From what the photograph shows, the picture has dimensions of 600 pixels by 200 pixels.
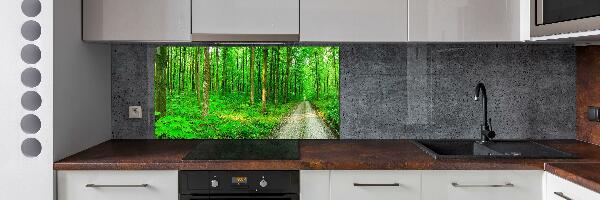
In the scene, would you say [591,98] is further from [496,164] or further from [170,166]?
[170,166]

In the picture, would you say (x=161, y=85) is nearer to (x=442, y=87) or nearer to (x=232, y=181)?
(x=232, y=181)

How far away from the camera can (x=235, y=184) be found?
2383mm

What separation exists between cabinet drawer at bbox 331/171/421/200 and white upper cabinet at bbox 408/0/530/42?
680 millimetres

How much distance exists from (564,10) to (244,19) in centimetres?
136

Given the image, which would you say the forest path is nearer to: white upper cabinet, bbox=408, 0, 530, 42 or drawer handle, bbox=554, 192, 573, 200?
white upper cabinet, bbox=408, 0, 530, 42

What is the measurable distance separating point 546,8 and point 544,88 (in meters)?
0.73

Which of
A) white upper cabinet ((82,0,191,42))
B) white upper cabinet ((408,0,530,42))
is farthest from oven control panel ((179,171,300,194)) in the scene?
white upper cabinet ((408,0,530,42))

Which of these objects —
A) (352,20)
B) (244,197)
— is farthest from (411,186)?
(352,20)

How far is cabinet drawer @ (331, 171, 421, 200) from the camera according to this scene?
2404 mm

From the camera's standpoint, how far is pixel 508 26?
8.95 feet

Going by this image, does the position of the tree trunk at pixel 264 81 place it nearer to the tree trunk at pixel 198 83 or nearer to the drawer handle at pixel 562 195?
the tree trunk at pixel 198 83

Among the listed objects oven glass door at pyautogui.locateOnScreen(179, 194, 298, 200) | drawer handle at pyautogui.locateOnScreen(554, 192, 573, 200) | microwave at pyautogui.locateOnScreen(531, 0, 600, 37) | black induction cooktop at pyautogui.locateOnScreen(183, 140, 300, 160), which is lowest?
oven glass door at pyautogui.locateOnScreen(179, 194, 298, 200)

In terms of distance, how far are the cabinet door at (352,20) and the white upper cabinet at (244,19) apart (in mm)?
60
